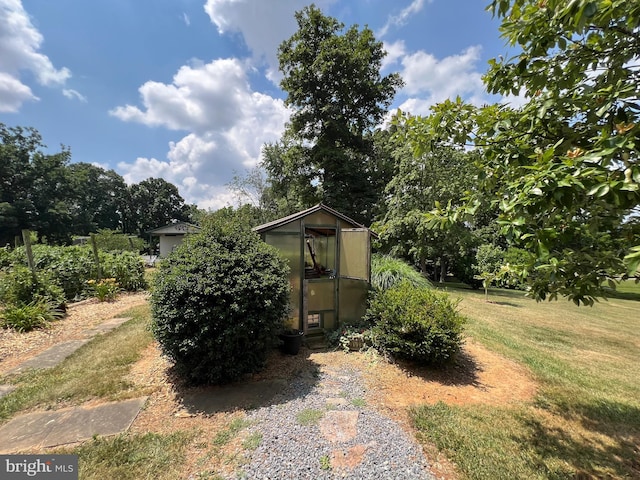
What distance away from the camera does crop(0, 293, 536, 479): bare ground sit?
287 cm

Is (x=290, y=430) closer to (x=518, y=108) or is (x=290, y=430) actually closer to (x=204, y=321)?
(x=204, y=321)

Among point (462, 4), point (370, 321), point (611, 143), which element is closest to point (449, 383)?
point (370, 321)

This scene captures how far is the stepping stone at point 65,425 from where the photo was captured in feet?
9.63

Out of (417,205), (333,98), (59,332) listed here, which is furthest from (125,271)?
(333,98)

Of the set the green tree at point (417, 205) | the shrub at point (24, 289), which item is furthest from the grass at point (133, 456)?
the green tree at point (417, 205)

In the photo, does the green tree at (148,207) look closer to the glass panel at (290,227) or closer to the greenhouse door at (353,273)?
the glass panel at (290,227)

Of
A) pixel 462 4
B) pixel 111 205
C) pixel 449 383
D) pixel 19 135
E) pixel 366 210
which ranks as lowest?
pixel 449 383

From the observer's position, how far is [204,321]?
12.4 ft

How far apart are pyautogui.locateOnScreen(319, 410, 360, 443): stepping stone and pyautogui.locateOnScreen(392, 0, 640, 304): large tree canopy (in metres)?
2.41

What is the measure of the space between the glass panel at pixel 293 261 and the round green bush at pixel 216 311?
1.33 meters

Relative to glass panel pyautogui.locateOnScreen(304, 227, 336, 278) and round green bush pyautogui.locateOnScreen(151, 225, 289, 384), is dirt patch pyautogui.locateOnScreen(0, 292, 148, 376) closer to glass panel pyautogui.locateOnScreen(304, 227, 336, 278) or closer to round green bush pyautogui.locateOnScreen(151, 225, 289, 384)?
round green bush pyautogui.locateOnScreen(151, 225, 289, 384)

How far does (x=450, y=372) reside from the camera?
4723 millimetres

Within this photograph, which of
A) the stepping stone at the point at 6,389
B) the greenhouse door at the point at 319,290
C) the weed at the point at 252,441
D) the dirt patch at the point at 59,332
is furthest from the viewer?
the greenhouse door at the point at 319,290

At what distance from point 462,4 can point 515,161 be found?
4.57 metres
